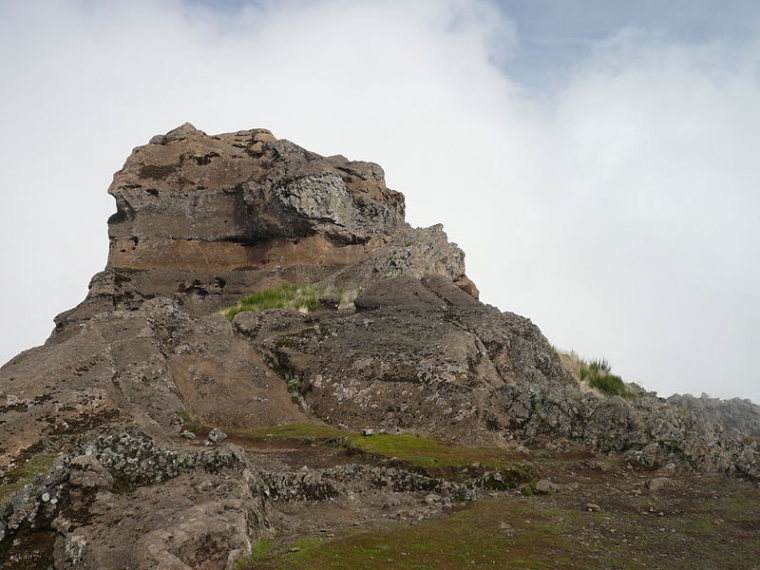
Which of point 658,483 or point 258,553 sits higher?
point 658,483

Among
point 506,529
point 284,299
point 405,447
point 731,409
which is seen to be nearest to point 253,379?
point 405,447

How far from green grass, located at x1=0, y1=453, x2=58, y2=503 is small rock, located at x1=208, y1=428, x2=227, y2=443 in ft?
21.0

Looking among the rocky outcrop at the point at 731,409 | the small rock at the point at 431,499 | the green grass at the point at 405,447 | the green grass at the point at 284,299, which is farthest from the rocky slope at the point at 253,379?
the rocky outcrop at the point at 731,409

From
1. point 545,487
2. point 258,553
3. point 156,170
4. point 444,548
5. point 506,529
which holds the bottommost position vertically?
point 258,553

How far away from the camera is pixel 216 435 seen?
27.3 m

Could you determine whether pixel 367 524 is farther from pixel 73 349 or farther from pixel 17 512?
pixel 73 349

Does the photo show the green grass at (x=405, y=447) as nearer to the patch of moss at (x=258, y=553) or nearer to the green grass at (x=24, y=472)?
the patch of moss at (x=258, y=553)

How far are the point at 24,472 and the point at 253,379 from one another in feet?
46.6

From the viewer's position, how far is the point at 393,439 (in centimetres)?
2686

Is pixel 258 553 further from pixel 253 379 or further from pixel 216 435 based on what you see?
pixel 253 379

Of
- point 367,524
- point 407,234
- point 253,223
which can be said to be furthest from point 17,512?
point 253,223

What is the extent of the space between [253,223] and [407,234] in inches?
615

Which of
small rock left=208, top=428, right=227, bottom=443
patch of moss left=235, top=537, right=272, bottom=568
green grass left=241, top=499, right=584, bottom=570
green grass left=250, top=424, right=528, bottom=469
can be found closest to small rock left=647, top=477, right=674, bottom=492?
green grass left=250, top=424, right=528, bottom=469

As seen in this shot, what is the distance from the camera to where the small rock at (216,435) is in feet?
89.0
